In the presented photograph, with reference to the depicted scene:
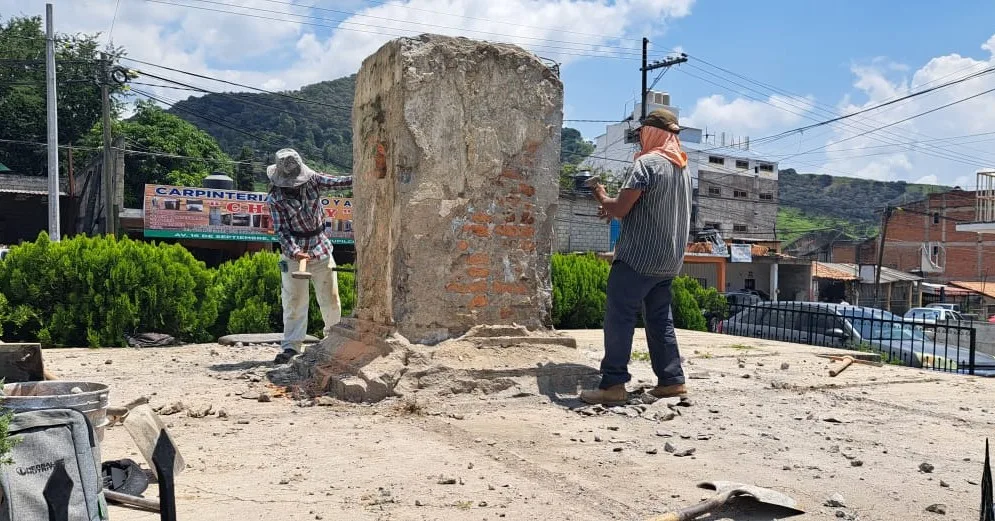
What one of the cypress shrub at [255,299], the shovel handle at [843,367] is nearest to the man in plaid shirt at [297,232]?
the cypress shrub at [255,299]

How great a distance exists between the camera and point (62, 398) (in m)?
2.41

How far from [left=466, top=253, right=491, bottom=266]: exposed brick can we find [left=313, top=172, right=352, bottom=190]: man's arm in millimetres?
1858

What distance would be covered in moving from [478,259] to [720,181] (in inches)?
1793

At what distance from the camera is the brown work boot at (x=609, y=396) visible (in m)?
4.56

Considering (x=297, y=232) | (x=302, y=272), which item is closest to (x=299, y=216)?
(x=297, y=232)

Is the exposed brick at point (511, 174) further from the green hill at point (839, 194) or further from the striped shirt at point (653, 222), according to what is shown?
the green hill at point (839, 194)

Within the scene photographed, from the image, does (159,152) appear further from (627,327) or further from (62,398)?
(62,398)

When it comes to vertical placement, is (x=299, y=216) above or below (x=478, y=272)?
above

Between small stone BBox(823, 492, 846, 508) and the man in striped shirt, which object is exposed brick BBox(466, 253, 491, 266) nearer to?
the man in striped shirt

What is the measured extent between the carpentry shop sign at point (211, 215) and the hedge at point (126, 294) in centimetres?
1433

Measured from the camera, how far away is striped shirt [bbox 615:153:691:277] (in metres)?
4.52

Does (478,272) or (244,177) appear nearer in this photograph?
(478,272)

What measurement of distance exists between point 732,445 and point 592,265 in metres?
8.03

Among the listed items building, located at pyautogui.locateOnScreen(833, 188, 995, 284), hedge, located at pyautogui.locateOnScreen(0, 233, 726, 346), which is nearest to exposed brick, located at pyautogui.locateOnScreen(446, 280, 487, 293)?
hedge, located at pyautogui.locateOnScreen(0, 233, 726, 346)
